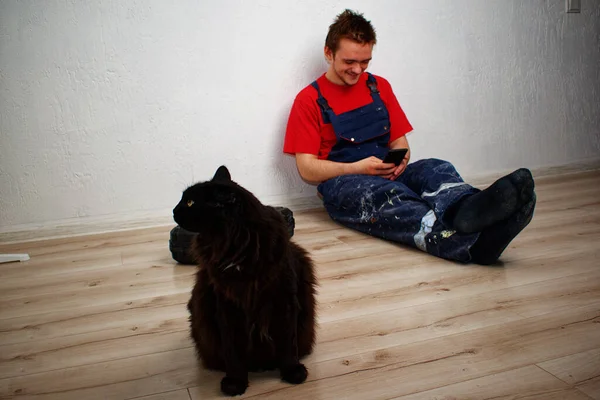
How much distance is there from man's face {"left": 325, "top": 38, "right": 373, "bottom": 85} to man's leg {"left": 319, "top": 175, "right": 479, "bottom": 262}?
0.48 m

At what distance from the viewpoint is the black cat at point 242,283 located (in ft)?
4.09

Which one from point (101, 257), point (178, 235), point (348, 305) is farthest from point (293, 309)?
point (101, 257)

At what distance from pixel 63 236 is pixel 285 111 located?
4.15ft

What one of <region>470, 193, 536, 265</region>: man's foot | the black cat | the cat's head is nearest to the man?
<region>470, 193, 536, 265</region>: man's foot

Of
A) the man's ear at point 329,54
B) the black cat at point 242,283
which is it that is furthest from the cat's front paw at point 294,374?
the man's ear at point 329,54

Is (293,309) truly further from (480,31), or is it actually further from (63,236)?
(480,31)

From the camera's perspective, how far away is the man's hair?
2689 mm

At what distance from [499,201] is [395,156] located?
28.8 inches

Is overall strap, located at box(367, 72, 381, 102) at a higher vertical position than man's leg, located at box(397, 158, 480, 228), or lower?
higher

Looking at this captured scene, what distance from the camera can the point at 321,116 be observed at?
9.32 feet

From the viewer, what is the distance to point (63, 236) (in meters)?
2.87

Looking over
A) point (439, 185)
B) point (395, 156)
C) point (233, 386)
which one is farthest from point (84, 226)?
point (233, 386)

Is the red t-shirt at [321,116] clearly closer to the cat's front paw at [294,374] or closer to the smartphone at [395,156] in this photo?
the smartphone at [395,156]

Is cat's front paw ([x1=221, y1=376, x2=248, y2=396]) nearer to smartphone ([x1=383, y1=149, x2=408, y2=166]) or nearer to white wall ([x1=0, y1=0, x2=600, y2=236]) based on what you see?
smartphone ([x1=383, y1=149, x2=408, y2=166])
